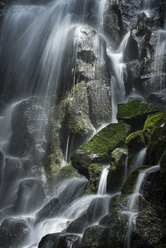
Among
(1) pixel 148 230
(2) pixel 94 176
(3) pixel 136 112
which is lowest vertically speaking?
(2) pixel 94 176

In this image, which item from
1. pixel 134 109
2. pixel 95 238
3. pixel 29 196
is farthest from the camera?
pixel 29 196

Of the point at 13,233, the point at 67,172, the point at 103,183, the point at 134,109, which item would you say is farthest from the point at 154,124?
the point at 13,233

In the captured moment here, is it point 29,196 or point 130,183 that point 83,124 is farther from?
point 130,183

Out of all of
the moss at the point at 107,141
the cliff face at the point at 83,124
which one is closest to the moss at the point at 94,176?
the cliff face at the point at 83,124

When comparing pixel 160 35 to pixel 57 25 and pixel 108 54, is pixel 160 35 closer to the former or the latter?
pixel 108 54

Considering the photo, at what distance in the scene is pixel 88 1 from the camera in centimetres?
2222

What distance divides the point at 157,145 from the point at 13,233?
6755 mm

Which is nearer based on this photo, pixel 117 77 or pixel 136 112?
pixel 136 112

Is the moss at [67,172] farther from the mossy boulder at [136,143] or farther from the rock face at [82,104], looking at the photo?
the mossy boulder at [136,143]

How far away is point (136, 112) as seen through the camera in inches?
446

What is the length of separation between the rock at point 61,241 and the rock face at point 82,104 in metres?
6.97

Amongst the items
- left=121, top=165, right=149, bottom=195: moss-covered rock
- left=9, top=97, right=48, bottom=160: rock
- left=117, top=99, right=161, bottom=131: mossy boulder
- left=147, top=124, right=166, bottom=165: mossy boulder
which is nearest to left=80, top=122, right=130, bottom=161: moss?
left=117, top=99, right=161, bottom=131: mossy boulder

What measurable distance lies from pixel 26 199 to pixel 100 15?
15898 mm

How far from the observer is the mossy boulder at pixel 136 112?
435 inches
